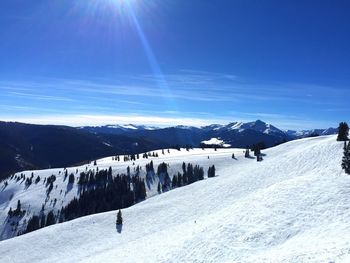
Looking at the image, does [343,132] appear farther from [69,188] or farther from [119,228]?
[69,188]

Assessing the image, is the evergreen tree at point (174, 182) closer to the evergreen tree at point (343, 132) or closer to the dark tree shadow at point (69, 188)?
the dark tree shadow at point (69, 188)

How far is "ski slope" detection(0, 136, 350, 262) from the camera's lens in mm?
28203

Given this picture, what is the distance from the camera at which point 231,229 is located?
35.7m

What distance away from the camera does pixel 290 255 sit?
23656mm

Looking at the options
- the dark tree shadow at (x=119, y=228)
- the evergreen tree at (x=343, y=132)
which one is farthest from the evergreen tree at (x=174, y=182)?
the dark tree shadow at (x=119, y=228)

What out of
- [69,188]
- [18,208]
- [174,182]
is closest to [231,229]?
[174,182]

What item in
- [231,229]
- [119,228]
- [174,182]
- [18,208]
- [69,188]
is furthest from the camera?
[69,188]

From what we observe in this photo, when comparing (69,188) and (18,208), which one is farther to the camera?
(69,188)

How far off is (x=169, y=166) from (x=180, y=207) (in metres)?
126

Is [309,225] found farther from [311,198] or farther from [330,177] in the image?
[330,177]

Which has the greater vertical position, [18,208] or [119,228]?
[119,228]

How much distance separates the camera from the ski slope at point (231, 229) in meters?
28.2

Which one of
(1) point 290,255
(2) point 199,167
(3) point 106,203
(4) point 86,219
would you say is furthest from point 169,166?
(1) point 290,255

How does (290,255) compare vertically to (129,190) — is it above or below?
above
